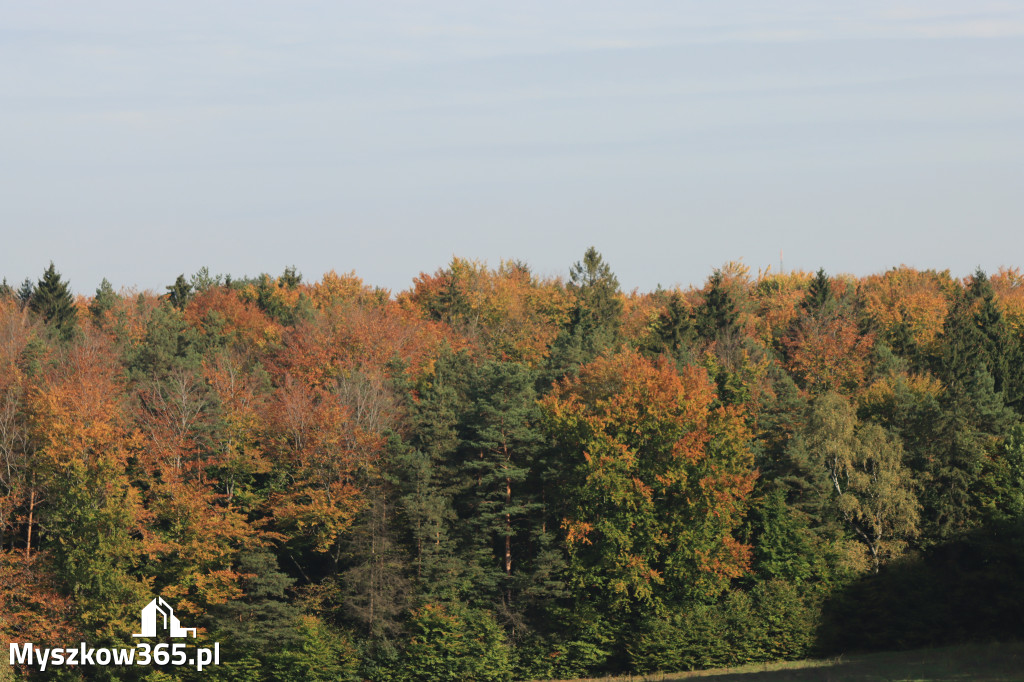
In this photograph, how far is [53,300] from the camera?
11219cm

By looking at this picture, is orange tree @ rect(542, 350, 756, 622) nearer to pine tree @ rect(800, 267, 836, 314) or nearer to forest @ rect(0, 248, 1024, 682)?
forest @ rect(0, 248, 1024, 682)

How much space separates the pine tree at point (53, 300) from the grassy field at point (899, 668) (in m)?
A: 68.2

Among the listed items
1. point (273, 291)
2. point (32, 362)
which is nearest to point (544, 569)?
point (32, 362)

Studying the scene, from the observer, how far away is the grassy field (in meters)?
55.1

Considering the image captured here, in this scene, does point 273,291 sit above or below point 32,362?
above

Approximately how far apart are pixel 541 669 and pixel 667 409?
17203mm

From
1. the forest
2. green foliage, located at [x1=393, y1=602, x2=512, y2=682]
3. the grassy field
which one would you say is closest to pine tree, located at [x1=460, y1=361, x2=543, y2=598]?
the forest

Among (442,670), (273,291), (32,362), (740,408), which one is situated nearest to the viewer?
(442,670)

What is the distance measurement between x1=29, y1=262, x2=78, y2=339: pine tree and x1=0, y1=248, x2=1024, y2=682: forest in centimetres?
3315

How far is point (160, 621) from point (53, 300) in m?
53.1

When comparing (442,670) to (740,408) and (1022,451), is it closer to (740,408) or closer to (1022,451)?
(740,408)

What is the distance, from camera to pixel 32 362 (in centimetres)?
8250

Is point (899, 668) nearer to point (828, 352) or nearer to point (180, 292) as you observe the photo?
point (828, 352)

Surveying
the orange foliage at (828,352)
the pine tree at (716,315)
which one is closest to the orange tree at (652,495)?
the orange foliage at (828,352)
